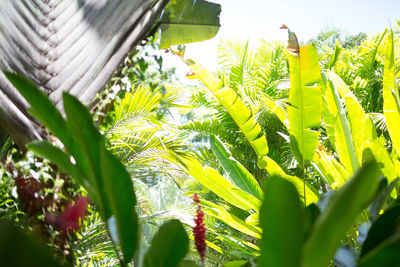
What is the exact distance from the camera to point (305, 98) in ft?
8.47

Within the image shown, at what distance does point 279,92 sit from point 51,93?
5.24 metres

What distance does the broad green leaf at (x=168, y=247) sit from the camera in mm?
419

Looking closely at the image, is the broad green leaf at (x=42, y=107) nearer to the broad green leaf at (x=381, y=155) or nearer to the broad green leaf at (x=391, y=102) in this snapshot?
the broad green leaf at (x=381, y=155)

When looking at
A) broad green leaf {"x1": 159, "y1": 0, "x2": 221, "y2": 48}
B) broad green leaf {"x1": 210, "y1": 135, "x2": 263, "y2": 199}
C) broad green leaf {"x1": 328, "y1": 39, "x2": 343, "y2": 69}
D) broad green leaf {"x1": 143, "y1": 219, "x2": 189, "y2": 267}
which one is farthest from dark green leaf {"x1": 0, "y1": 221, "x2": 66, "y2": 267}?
broad green leaf {"x1": 328, "y1": 39, "x2": 343, "y2": 69}

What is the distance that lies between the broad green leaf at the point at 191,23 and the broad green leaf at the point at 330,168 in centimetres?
162

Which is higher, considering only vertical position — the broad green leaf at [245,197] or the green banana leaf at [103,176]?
the broad green leaf at [245,197]

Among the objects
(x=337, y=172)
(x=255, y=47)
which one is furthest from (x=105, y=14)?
(x=255, y=47)

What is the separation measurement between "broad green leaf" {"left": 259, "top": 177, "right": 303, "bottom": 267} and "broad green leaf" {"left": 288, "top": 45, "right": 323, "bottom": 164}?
2.28 m

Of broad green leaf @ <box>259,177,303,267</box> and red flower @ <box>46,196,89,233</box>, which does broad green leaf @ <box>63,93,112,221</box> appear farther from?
red flower @ <box>46,196,89,233</box>

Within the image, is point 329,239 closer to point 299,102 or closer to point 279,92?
point 299,102

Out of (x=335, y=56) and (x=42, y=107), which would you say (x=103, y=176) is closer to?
(x=42, y=107)

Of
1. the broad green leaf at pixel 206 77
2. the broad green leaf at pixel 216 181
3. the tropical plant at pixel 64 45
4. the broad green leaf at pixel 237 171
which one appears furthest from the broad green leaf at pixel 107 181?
the broad green leaf at pixel 237 171

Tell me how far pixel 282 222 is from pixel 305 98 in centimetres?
234

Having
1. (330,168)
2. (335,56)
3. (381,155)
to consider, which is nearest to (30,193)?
(381,155)
